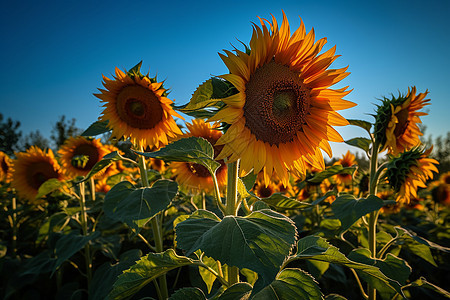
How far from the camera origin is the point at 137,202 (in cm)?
155

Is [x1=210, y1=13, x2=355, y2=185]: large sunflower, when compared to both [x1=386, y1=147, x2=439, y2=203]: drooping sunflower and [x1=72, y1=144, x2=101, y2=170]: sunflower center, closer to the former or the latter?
[x1=386, y1=147, x2=439, y2=203]: drooping sunflower

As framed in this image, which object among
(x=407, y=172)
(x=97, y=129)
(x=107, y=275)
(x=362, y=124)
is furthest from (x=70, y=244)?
(x=407, y=172)

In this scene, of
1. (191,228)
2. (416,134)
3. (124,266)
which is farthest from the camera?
(416,134)

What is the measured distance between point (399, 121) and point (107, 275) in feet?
7.90

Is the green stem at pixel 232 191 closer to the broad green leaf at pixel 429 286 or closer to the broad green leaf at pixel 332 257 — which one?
the broad green leaf at pixel 332 257

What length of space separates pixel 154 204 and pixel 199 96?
729mm

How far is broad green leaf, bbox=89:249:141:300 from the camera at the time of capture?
190 centimetres

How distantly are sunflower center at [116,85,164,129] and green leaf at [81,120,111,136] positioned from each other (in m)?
0.15

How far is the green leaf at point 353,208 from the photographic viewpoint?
162cm

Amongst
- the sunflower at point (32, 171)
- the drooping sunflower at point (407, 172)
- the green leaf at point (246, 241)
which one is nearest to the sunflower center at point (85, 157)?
the sunflower at point (32, 171)

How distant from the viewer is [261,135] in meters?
1.24

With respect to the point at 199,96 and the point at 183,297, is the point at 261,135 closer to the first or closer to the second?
the point at 199,96

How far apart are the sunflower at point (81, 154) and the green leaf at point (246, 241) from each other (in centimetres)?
239

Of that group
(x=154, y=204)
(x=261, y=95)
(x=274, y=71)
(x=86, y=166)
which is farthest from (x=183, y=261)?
(x=86, y=166)
